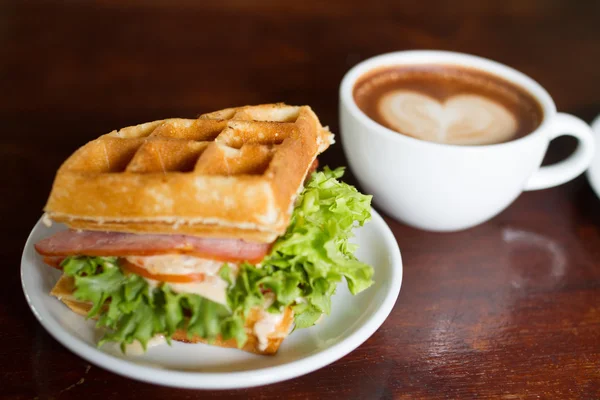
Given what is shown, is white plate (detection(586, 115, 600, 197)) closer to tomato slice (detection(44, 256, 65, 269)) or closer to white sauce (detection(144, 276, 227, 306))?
white sauce (detection(144, 276, 227, 306))

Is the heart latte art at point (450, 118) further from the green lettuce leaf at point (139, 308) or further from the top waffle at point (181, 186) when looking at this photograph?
the green lettuce leaf at point (139, 308)

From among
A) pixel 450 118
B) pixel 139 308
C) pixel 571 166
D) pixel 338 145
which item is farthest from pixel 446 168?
pixel 139 308

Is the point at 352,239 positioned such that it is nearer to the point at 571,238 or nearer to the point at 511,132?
the point at 511,132

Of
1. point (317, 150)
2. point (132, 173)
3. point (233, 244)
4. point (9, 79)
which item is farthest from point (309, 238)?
point (9, 79)

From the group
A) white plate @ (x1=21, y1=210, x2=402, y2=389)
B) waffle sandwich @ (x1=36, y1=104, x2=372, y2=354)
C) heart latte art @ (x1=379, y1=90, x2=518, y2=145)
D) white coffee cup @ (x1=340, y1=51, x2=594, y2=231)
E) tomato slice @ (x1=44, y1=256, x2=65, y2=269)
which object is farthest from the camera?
heart latte art @ (x1=379, y1=90, x2=518, y2=145)

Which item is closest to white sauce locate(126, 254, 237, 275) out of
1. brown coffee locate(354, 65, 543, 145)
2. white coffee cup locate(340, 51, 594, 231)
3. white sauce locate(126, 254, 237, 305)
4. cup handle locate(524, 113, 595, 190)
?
white sauce locate(126, 254, 237, 305)

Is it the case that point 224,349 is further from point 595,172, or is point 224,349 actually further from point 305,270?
point 595,172

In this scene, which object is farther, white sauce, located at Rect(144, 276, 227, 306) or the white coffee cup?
the white coffee cup
